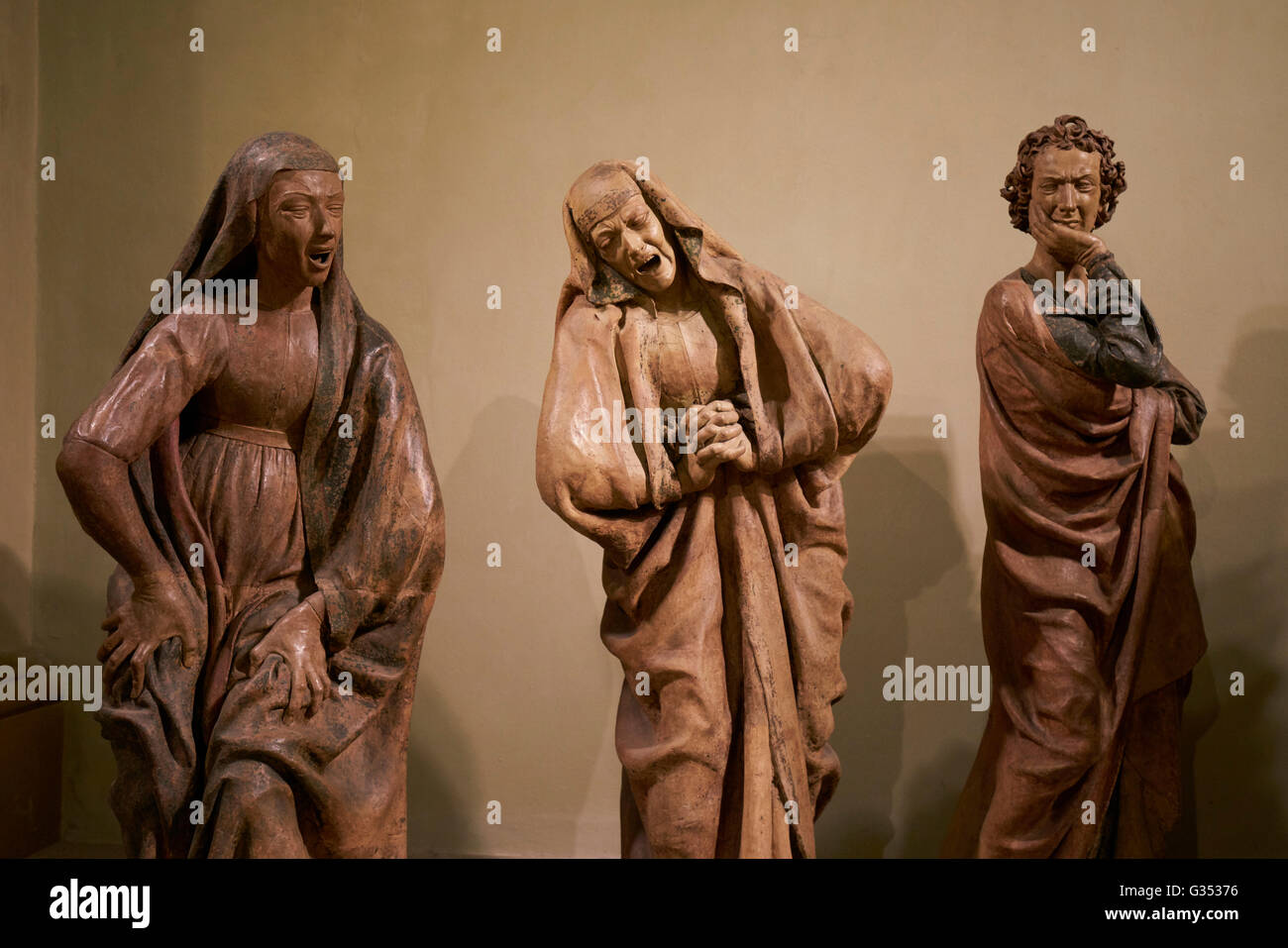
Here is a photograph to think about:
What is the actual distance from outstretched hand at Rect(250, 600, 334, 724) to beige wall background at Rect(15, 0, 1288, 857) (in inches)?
58.6

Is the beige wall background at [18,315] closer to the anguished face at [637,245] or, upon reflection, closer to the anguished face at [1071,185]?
the anguished face at [637,245]

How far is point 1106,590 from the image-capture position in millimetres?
3186

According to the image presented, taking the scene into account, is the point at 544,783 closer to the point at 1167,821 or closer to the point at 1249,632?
the point at 1167,821

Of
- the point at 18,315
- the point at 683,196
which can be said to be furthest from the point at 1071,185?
the point at 18,315

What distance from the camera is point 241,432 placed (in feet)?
8.97

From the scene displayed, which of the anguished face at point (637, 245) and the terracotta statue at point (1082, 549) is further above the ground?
the anguished face at point (637, 245)

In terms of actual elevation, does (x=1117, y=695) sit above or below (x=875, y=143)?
below

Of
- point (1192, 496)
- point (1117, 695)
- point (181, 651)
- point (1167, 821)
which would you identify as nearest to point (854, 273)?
point (1192, 496)

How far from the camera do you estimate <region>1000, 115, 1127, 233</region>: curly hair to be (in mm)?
3248

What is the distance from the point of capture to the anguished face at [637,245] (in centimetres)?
281

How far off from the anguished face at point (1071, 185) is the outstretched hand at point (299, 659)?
202cm

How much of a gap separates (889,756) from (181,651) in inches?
90.7

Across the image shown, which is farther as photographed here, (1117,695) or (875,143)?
(875,143)

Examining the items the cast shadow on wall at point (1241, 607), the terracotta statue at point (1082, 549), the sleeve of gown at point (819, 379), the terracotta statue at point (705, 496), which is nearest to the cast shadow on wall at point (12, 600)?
the terracotta statue at point (705, 496)
